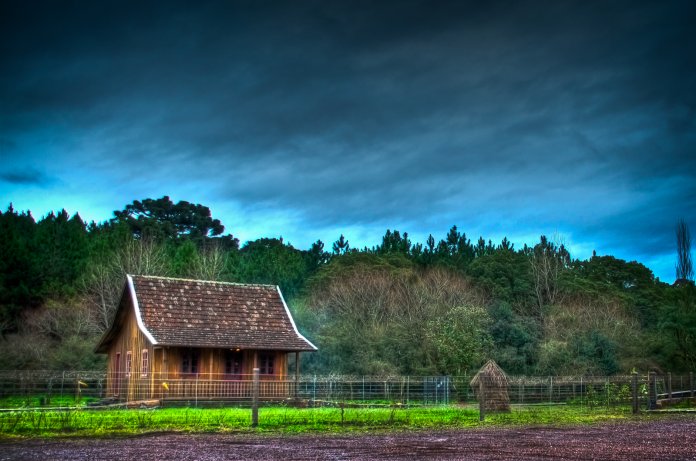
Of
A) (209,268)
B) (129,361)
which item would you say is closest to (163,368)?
(129,361)

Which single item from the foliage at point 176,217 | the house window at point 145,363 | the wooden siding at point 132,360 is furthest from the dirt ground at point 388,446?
the foliage at point 176,217

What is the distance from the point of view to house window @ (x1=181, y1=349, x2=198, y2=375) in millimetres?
31469

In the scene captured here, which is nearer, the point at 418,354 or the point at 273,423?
the point at 273,423

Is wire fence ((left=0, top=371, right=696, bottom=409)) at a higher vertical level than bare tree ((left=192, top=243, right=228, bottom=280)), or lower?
lower

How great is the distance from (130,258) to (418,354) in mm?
23215

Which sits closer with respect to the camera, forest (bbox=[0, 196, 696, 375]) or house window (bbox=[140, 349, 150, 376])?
house window (bbox=[140, 349, 150, 376])

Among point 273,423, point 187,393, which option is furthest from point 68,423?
point 187,393

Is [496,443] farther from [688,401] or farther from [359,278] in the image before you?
[359,278]

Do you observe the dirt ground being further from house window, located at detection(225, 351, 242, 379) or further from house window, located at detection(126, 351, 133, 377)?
house window, located at detection(126, 351, 133, 377)

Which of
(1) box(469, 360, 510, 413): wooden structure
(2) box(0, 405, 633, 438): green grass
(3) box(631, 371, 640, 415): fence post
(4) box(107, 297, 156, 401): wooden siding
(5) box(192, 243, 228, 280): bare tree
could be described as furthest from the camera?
(5) box(192, 243, 228, 280): bare tree

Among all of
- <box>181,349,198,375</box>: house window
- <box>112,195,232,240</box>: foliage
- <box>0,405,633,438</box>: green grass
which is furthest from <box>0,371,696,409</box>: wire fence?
<box>112,195,232,240</box>: foliage

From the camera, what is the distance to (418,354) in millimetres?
40844

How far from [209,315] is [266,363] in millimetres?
3400

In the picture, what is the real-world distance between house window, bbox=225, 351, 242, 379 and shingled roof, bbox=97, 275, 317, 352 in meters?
0.95
